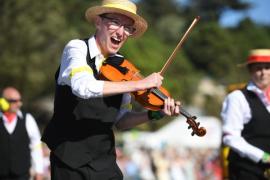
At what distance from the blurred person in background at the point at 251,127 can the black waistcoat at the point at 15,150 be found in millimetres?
2841

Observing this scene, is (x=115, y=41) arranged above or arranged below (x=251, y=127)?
above

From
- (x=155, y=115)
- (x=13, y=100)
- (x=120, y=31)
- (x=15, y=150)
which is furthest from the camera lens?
(x=13, y=100)

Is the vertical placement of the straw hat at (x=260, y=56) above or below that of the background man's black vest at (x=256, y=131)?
above

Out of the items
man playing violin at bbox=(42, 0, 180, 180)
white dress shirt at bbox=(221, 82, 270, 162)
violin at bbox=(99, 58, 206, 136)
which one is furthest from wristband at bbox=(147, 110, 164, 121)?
white dress shirt at bbox=(221, 82, 270, 162)

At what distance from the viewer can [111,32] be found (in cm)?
452

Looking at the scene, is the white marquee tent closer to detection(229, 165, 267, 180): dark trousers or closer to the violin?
detection(229, 165, 267, 180): dark trousers

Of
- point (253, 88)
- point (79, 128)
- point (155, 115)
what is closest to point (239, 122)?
point (253, 88)

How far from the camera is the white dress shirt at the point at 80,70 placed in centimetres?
406

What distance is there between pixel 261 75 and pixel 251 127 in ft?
1.66

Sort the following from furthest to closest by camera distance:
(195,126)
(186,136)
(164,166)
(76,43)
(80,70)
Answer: (186,136) → (164,166) → (76,43) → (195,126) → (80,70)

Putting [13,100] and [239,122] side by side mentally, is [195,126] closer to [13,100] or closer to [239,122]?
[239,122]

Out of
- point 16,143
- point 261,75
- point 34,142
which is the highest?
point 261,75

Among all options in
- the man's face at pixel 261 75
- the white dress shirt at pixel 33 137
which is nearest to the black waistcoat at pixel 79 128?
the man's face at pixel 261 75

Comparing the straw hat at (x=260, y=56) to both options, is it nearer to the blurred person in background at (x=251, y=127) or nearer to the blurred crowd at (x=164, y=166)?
the blurred person in background at (x=251, y=127)
